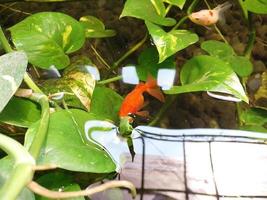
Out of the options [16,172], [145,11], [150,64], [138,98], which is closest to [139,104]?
[138,98]

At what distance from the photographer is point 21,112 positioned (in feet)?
3.23

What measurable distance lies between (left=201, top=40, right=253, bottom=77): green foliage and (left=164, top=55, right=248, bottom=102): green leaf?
95 mm

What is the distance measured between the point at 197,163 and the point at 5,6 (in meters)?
0.83

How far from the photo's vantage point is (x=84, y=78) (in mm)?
1127

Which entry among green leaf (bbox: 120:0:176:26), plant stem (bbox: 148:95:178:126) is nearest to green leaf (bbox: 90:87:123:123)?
plant stem (bbox: 148:95:178:126)

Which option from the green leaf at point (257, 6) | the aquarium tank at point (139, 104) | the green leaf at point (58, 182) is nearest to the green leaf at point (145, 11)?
the aquarium tank at point (139, 104)

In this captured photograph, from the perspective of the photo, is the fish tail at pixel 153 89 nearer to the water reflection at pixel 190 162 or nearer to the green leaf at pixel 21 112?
the water reflection at pixel 190 162

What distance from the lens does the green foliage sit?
123 centimetres

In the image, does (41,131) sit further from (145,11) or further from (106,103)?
(145,11)

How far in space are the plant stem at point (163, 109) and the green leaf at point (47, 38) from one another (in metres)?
0.29

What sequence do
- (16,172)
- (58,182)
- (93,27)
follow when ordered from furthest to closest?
(93,27) → (58,182) → (16,172)

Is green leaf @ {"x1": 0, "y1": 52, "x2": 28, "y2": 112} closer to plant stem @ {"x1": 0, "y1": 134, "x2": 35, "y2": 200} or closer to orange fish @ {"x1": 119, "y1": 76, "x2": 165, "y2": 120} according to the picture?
plant stem @ {"x1": 0, "y1": 134, "x2": 35, "y2": 200}

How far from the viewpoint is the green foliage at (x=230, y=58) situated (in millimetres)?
1230

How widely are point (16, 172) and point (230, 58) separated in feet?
2.68
